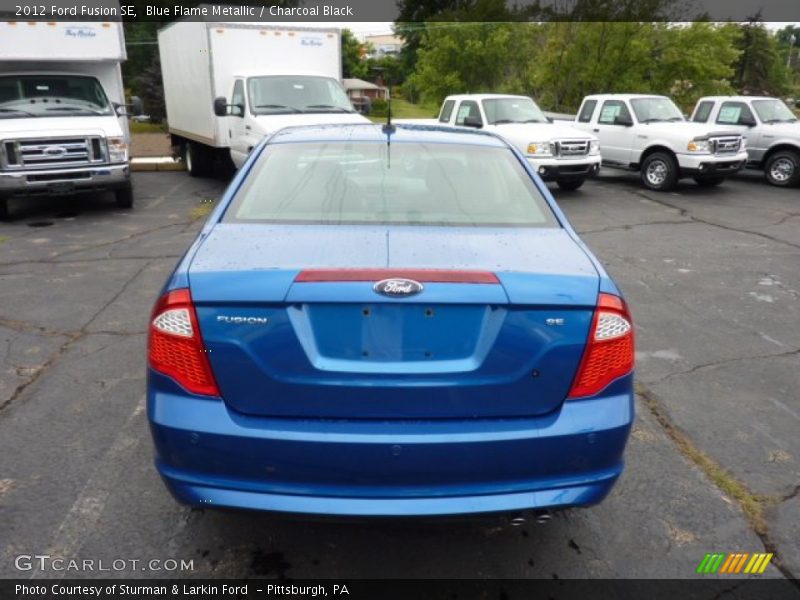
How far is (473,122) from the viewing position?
45.7 feet

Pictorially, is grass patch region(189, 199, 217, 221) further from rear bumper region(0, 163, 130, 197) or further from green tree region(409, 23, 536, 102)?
green tree region(409, 23, 536, 102)

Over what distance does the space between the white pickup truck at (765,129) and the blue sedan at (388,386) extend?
14158 mm

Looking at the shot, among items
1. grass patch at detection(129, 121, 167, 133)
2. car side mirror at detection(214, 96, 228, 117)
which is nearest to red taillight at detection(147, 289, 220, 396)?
car side mirror at detection(214, 96, 228, 117)

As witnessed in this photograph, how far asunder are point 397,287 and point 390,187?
1.21 m

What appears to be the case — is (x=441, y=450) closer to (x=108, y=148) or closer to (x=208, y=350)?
(x=208, y=350)

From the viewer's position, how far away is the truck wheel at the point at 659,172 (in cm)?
1371

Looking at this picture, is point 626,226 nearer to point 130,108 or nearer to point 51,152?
point 51,152

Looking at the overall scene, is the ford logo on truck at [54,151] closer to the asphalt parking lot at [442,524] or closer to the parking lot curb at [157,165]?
the asphalt parking lot at [442,524]

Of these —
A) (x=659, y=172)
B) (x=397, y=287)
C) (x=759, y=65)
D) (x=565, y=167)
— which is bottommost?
(x=659, y=172)

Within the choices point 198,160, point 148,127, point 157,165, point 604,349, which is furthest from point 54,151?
point 148,127

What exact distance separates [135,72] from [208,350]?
43.7m

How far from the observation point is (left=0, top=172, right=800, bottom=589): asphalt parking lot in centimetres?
283

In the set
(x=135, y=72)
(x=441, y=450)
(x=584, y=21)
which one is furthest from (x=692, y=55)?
(x=135, y=72)

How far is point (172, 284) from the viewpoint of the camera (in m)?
2.40
